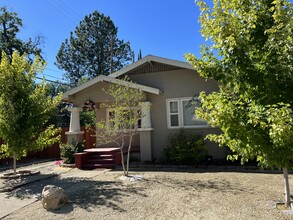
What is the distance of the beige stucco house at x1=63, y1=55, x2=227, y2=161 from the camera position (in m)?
11.7

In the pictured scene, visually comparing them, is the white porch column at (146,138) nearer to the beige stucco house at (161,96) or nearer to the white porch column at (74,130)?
the beige stucco house at (161,96)

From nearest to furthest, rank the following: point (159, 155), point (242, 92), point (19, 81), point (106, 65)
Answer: point (242, 92)
point (19, 81)
point (159, 155)
point (106, 65)

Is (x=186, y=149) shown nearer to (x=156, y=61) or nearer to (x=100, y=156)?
(x=100, y=156)

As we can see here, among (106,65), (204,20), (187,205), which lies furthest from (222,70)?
(106,65)

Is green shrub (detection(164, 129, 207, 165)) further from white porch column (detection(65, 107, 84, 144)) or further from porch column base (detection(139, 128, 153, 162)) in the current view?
white porch column (detection(65, 107, 84, 144))

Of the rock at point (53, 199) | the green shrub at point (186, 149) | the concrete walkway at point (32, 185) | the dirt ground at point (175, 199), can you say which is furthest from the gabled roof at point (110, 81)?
the rock at point (53, 199)

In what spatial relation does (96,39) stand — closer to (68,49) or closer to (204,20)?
(68,49)

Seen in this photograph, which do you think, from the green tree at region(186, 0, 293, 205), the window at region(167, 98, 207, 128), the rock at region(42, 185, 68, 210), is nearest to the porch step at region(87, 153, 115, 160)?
the window at region(167, 98, 207, 128)

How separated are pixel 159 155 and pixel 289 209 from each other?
721 centimetres

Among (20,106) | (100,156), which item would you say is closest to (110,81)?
(100,156)

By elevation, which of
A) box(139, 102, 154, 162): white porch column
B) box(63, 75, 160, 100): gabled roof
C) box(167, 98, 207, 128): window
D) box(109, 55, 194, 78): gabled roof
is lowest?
box(139, 102, 154, 162): white porch column

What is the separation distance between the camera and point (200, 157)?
1076 centimetres

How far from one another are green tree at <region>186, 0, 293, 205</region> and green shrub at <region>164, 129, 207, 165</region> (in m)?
5.36

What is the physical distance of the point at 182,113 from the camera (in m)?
12.0
